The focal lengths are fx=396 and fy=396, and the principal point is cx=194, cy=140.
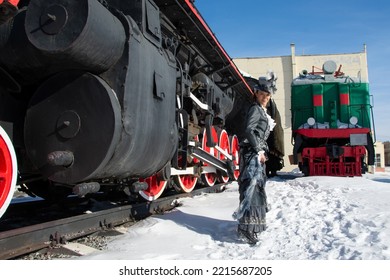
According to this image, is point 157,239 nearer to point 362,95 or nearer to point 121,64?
point 121,64

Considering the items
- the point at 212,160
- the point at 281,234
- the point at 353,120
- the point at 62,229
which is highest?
the point at 353,120

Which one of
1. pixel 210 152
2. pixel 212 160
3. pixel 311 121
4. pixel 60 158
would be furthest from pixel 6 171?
pixel 311 121

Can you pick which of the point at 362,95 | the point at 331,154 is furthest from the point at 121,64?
the point at 362,95

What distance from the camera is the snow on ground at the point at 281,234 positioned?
124 inches

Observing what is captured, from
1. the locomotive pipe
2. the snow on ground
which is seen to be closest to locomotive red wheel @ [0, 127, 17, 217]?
the locomotive pipe

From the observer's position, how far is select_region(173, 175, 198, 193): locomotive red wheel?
647 centimetres

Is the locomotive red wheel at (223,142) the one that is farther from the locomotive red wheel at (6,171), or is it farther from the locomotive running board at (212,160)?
the locomotive red wheel at (6,171)

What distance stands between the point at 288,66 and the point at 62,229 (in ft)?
84.3

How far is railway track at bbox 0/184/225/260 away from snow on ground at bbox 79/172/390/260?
0.25 meters

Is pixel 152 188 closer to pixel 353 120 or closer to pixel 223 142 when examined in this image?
pixel 223 142

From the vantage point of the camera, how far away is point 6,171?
294 cm
